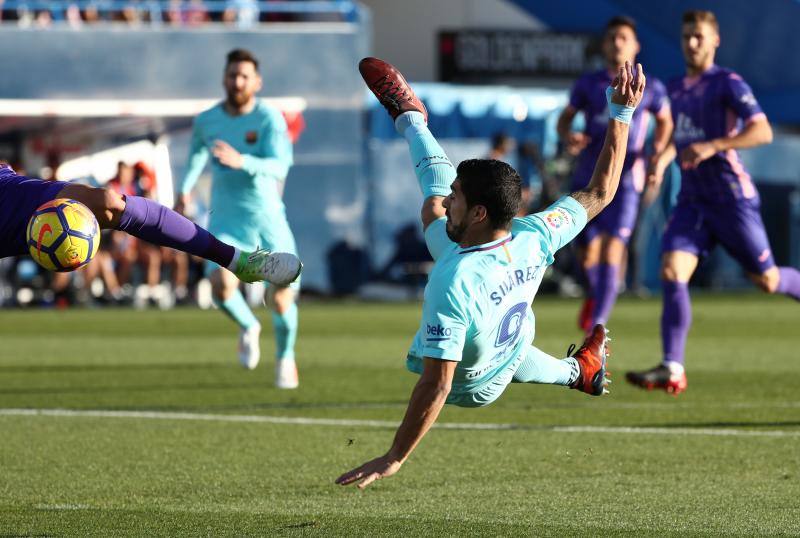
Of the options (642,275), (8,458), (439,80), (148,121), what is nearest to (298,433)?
(8,458)

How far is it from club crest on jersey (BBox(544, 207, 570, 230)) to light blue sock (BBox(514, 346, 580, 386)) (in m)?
0.54

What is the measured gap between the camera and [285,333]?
1044 centimetres

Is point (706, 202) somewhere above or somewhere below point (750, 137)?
below

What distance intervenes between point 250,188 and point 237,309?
36.0 inches

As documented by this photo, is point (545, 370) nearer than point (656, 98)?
Yes

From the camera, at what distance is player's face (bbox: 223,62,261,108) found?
10508mm

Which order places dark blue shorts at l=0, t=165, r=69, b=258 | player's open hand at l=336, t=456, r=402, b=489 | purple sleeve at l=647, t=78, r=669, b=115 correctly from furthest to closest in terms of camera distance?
purple sleeve at l=647, t=78, r=669, b=115, dark blue shorts at l=0, t=165, r=69, b=258, player's open hand at l=336, t=456, r=402, b=489

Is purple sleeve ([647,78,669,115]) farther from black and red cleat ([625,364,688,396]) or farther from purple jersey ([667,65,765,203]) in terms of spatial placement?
black and red cleat ([625,364,688,396])

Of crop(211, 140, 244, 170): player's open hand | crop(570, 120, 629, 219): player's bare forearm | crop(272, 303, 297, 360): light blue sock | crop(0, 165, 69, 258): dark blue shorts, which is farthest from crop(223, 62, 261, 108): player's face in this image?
crop(570, 120, 629, 219): player's bare forearm

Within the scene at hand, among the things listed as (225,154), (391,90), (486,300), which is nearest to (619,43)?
(225,154)

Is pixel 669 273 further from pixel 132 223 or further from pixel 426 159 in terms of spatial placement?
pixel 132 223

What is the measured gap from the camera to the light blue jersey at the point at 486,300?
5.01 meters

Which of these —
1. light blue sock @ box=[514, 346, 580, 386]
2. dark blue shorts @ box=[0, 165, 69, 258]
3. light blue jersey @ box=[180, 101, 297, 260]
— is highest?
dark blue shorts @ box=[0, 165, 69, 258]

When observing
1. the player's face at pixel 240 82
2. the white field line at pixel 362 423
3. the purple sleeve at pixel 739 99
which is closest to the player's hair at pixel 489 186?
the white field line at pixel 362 423
